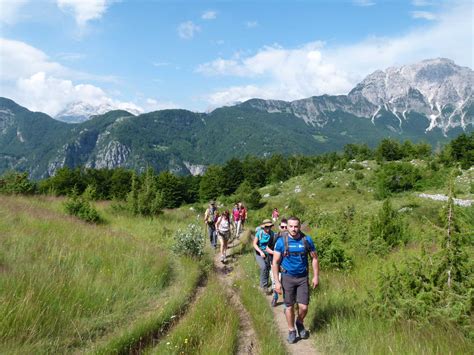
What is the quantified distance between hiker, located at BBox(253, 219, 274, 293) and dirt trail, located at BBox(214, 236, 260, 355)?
95 cm

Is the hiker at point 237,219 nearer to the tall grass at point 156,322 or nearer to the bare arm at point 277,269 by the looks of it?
the tall grass at point 156,322

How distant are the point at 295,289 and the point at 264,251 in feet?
11.2

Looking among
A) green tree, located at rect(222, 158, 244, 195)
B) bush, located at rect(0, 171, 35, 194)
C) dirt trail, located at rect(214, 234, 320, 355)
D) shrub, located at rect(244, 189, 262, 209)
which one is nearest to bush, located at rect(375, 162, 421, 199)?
shrub, located at rect(244, 189, 262, 209)

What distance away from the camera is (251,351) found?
5.75 metres

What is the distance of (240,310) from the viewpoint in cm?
775

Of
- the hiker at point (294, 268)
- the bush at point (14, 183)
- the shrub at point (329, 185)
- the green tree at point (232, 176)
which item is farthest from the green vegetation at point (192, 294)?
the green tree at point (232, 176)

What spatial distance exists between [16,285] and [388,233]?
11931 millimetres

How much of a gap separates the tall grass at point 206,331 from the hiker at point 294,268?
107cm

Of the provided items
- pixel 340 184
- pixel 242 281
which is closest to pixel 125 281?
pixel 242 281

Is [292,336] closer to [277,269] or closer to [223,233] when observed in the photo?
[277,269]

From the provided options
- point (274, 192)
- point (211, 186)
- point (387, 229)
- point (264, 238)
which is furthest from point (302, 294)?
point (211, 186)

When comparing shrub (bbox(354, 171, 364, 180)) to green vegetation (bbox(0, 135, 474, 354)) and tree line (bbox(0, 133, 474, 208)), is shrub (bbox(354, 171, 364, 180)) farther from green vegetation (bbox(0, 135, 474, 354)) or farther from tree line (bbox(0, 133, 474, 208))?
green vegetation (bbox(0, 135, 474, 354))

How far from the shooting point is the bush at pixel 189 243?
440 inches

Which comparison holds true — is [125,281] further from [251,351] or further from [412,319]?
[412,319]
